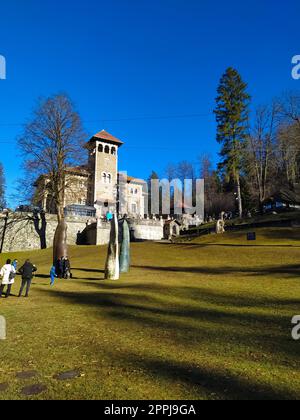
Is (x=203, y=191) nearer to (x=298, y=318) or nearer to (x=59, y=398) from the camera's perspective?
(x=298, y=318)

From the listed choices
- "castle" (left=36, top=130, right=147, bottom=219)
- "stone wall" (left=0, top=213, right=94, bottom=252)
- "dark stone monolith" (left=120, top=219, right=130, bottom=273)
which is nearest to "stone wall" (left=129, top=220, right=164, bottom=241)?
"castle" (left=36, top=130, right=147, bottom=219)

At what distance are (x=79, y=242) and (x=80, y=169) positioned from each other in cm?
1123

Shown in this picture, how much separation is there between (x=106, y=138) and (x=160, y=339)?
63798mm

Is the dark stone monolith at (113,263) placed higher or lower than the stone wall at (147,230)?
lower

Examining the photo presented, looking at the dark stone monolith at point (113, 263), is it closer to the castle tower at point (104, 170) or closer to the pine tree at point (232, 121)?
the pine tree at point (232, 121)

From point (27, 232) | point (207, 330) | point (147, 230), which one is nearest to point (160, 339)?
point (207, 330)

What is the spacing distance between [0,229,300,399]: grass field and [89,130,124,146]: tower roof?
53949mm

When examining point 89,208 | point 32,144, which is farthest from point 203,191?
point 32,144

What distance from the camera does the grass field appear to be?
4.51m

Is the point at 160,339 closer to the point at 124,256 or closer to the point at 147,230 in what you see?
the point at 124,256

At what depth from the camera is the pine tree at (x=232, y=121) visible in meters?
46.1

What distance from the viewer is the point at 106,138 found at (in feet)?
221

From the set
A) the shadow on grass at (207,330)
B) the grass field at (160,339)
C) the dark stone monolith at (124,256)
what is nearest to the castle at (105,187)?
the dark stone monolith at (124,256)

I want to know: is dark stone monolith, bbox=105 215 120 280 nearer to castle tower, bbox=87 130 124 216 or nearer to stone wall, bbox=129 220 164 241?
stone wall, bbox=129 220 164 241
